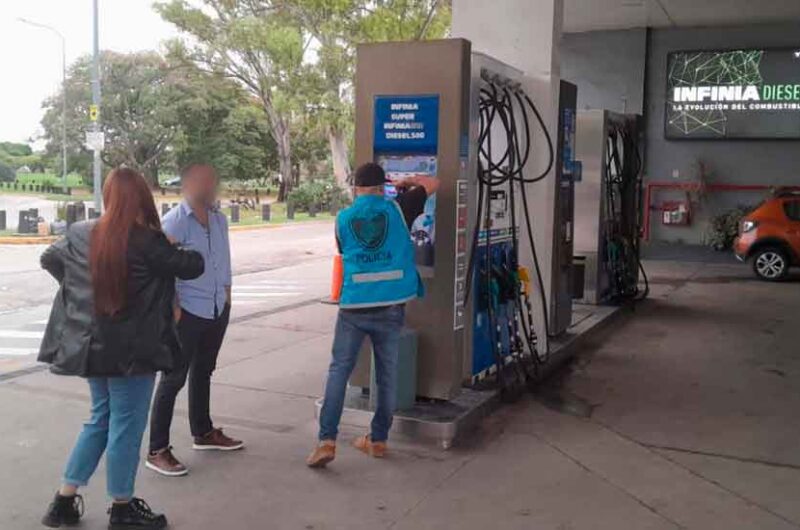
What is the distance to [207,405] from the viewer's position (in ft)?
17.9

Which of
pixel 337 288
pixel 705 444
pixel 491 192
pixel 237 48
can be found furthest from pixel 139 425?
pixel 237 48

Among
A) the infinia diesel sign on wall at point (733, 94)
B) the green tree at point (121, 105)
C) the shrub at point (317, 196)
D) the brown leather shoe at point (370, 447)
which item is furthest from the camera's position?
the shrub at point (317, 196)

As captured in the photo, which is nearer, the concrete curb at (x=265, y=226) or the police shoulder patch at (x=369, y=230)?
Result: the police shoulder patch at (x=369, y=230)

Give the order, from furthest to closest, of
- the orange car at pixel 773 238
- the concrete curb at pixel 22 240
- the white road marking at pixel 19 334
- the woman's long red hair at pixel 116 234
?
the concrete curb at pixel 22 240 → the orange car at pixel 773 238 → the white road marking at pixel 19 334 → the woman's long red hair at pixel 116 234

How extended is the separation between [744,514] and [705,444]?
4.14 ft

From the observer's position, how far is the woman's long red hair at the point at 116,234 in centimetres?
394

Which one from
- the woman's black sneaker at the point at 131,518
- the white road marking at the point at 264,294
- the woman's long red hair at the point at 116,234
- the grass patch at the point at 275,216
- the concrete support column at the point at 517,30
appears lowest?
the woman's black sneaker at the point at 131,518

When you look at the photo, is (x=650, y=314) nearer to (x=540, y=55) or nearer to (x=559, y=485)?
(x=540, y=55)

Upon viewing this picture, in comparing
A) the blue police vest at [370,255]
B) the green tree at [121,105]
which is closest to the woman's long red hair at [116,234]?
the blue police vest at [370,255]

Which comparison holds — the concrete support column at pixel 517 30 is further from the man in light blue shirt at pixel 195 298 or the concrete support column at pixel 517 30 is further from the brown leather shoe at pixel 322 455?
the brown leather shoe at pixel 322 455

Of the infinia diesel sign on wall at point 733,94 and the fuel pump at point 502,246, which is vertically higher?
Result: the infinia diesel sign on wall at point 733,94

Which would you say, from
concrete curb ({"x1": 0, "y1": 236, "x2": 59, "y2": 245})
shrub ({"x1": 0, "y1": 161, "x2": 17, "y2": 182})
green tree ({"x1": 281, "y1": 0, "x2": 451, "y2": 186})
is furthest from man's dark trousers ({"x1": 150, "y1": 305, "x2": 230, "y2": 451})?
shrub ({"x1": 0, "y1": 161, "x2": 17, "y2": 182})

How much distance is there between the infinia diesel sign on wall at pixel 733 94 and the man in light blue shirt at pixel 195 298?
15.1m

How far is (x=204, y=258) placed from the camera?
502 cm
